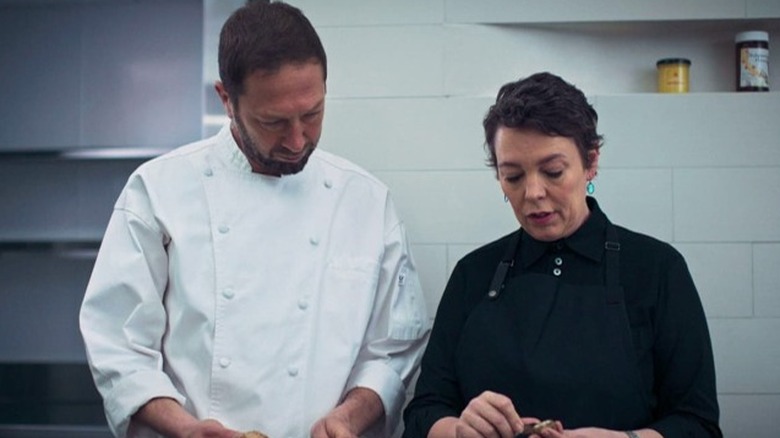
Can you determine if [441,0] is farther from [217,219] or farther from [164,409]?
[164,409]

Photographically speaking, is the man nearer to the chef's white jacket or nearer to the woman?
the chef's white jacket

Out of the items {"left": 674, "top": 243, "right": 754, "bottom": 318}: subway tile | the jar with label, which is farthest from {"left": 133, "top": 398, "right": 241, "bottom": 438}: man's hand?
the jar with label

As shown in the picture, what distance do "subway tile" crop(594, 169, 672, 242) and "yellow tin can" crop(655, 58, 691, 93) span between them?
19cm

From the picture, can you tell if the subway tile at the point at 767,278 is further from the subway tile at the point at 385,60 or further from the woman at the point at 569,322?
the subway tile at the point at 385,60

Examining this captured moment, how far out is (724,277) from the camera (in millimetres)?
2059

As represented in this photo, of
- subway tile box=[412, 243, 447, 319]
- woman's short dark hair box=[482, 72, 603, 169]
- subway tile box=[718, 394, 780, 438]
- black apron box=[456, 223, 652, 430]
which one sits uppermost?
woman's short dark hair box=[482, 72, 603, 169]

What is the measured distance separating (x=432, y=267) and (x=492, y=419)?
73 cm

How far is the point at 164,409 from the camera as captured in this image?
1.65m

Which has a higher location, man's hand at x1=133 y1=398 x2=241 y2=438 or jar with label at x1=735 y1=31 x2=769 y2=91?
jar with label at x1=735 y1=31 x2=769 y2=91

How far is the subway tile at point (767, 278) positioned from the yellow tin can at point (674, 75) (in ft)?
1.31

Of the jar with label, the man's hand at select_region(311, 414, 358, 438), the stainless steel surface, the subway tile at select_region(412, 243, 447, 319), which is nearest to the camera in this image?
the man's hand at select_region(311, 414, 358, 438)

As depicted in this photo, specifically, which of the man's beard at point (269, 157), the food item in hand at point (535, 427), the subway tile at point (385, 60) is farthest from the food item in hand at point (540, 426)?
the subway tile at point (385, 60)

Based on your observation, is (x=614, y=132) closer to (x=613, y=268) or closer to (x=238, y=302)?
(x=613, y=268)

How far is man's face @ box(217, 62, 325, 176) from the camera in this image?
5.32ft
